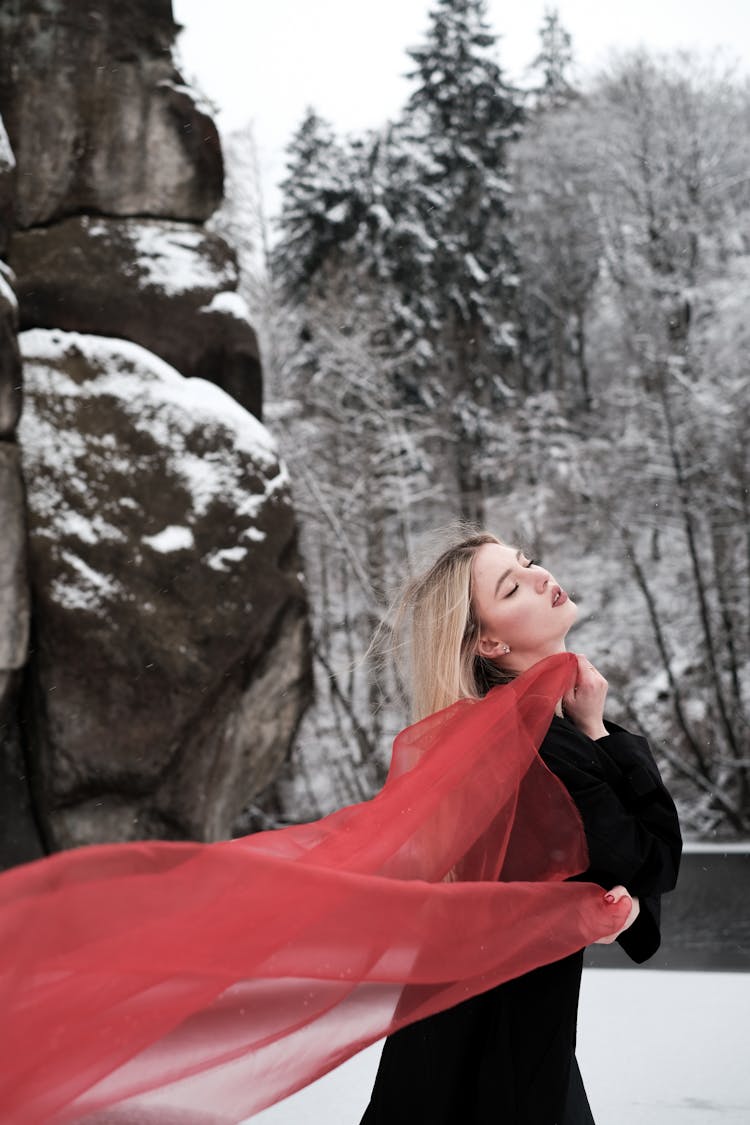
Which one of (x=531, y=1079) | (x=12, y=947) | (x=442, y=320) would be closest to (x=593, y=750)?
(x=531, y=1079)

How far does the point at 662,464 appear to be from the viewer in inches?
639

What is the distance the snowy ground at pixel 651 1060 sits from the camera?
9.09 ft

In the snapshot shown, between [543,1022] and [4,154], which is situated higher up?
[4,154]

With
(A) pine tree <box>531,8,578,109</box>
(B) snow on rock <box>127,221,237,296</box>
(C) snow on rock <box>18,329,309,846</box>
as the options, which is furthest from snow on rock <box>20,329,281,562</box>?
(A) pine tree <box>531,8,578,109</box>

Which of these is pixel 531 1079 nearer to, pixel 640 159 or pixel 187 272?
pixel 187 272

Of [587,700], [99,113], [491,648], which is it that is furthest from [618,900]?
[99,113]

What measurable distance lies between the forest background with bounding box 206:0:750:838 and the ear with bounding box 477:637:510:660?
1084 centimetres

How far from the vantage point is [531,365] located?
24719 millimetres

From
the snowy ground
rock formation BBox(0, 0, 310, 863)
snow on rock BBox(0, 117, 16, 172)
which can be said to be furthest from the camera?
rock formation BBox(0, 0, 310, 863)

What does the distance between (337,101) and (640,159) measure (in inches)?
2605

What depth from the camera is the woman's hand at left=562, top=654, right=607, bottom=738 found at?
1.87 metres

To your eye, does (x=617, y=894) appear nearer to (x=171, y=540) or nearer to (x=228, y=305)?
(x=171, y=540)

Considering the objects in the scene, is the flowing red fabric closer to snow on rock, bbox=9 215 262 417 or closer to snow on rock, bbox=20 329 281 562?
snow on rock, bbox=20 329 281 562

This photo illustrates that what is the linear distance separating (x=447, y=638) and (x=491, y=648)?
0.08 metres
